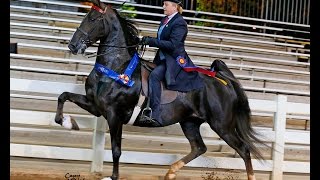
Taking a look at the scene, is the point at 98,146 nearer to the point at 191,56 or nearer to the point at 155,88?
the point at 155,88

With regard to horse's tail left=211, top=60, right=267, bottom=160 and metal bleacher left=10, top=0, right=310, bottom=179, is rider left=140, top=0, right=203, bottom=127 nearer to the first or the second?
horse's tail left=211, top=60, right=267, bottom=160

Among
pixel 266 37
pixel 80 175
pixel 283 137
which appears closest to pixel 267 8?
pixel 266 37

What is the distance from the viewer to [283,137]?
9.27 meters

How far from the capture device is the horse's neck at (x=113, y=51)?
7.61m

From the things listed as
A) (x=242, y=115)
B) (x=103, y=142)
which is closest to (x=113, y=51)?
(x=103, y=142)

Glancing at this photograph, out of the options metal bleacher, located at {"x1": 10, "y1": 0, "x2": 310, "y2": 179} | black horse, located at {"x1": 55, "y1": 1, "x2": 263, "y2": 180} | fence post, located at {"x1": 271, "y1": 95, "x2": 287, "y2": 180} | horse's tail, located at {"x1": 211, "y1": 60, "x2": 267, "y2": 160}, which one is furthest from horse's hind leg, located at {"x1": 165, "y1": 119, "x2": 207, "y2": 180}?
metal bleacher, located at {"x1": 10, "y1": 0, "x2": 310, "y2": 179}

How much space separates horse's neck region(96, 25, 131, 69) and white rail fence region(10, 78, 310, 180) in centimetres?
107

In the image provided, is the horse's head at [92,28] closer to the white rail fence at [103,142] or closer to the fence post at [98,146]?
the white rail fence at [103,142]

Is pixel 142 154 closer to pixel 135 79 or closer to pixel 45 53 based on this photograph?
pixel 135 79

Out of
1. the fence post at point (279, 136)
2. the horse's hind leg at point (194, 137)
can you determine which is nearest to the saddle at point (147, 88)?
the horse's hind leg at point (194, 137)

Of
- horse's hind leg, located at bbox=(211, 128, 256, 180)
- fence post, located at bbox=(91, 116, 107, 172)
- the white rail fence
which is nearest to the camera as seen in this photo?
horse's hind leg, located at bbox=(211, 128, 256, 180)

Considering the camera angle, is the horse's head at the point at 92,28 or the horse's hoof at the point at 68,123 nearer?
the horse's head at the point at 92,28

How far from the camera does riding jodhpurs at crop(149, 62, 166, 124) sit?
25.2 feet

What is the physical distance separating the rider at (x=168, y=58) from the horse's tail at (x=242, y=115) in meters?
0.79
